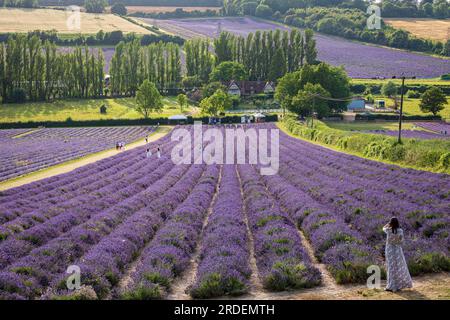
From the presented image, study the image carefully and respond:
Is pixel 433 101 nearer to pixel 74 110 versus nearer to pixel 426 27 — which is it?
pixel 74 110

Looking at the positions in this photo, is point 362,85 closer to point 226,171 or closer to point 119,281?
point 226,171

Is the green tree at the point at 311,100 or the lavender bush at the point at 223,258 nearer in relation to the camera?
the lavender bush at the point at 223,258

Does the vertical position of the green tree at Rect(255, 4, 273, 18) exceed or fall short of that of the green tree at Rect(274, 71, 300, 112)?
it exceeds it

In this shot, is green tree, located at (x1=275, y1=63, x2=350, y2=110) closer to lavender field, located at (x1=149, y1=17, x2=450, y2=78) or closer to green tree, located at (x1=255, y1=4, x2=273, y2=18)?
lavender field, located at (x1=149, y1=17, x2=450, y2=78)

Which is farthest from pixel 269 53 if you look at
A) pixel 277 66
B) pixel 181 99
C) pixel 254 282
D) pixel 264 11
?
pixel 254 282

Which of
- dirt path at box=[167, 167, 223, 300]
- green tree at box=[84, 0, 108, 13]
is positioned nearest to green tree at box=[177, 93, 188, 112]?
dirt path at box=[167, 167, 223, 300]

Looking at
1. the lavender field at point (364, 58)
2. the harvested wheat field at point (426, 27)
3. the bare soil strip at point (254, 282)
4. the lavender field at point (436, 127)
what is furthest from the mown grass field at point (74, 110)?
the bare soil strip at point (254, 282)

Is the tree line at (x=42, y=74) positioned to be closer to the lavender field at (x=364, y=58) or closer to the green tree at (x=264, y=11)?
the lavender field at (x=364, y=58)
